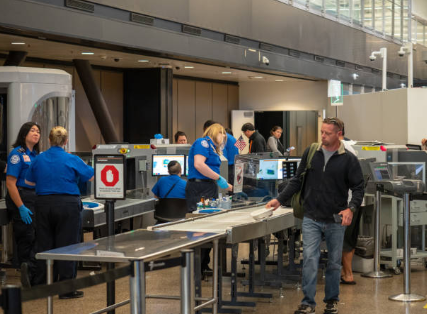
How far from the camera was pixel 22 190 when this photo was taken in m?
7.41

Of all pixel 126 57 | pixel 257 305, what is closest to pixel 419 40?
pixel 126 57

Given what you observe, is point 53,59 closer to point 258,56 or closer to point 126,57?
point 126,57

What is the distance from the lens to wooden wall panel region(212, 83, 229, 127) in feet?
68.9

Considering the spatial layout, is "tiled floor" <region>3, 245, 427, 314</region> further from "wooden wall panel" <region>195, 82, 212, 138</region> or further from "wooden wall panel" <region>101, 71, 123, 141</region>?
"wooden wall panel" <region>195, 82, 212, 138</region>

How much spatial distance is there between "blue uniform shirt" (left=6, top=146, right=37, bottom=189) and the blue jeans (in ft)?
8.77

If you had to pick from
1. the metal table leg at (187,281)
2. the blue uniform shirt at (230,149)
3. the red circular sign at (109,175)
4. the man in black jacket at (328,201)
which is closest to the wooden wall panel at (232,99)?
the blue uniform shirt at (230,149)

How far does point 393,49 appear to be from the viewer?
26.1 meters

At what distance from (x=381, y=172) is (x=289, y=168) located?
1.02 metres

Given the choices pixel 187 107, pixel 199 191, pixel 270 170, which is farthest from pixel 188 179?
pixel 187 107

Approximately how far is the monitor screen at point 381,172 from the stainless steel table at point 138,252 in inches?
146

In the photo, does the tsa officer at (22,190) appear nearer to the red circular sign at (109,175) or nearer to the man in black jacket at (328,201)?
the red circular sign at (109,175)

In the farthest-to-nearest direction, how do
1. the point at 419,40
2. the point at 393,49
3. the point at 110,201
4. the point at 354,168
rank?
the point at 419,40 → the point at 393,49 → the point at 354,168 → the point at 110,201

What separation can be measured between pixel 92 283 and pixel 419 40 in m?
28.5

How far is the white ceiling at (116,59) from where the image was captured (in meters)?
12.2
